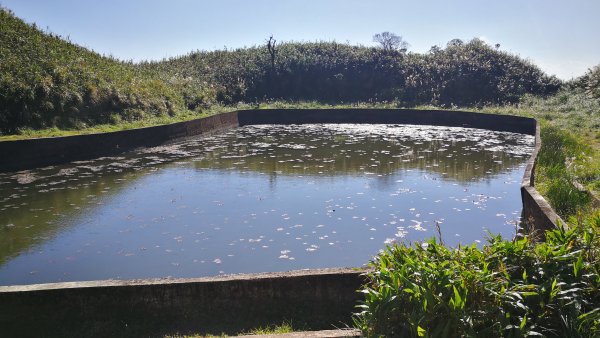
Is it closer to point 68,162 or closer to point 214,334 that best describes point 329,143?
point 68,162

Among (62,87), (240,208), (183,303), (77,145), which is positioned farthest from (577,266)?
(62,87)

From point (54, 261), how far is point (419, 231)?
18.2 feet

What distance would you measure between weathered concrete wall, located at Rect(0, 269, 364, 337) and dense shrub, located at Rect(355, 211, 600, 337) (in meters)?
1.61

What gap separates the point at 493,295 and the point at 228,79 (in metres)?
32.0

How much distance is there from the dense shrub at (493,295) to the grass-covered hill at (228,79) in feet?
50.2

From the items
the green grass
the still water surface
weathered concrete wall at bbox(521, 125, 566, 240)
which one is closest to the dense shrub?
the green grass

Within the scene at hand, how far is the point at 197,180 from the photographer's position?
39.3 ft

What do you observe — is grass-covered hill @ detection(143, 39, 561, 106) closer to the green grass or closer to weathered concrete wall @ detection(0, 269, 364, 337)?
weathered concrete wall @ detection(0, 269, 364, 337)

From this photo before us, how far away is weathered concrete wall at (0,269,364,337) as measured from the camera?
4570 millimetres

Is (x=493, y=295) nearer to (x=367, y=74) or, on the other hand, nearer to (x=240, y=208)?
(x=240, y=208)

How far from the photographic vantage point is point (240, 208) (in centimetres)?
927

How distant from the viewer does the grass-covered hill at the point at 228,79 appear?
16781 millimetres

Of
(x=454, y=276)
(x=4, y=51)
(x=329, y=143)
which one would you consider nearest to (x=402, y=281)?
(x=454, y=276)

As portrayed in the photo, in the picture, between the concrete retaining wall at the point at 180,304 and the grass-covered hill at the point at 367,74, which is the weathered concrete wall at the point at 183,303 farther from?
the grass-covered hill at the point at 367,74
